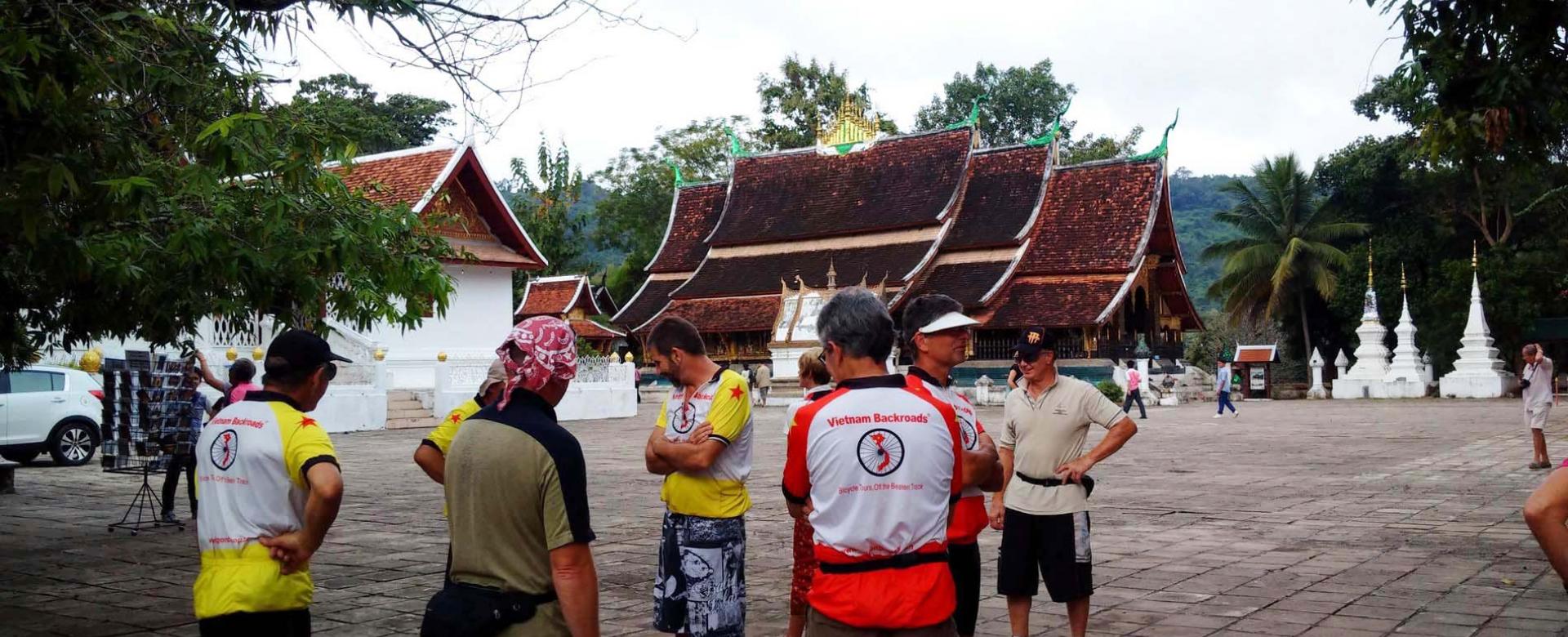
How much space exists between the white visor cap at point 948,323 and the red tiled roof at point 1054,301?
1175 inches

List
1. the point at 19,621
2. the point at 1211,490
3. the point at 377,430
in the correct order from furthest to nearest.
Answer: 1. the point at 377,430
2. the point at 1211,490
3. the point at 19,621

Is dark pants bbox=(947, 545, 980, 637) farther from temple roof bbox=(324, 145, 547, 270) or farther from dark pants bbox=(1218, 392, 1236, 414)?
dark pants bbox=(1218, 392, 1236, 414)

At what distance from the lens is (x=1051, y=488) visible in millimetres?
5449

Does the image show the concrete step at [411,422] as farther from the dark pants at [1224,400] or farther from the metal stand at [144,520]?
the dark pants at [1224,400]

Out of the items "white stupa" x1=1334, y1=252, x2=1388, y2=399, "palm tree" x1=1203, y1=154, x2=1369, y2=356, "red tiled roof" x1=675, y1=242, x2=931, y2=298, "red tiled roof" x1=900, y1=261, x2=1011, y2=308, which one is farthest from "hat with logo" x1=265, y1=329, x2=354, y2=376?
"palm tree" x1=1203, y1=154, x2=1369, y2=356

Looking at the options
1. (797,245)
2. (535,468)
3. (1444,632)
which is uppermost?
(797,245)

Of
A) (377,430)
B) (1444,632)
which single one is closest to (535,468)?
(1444,632)

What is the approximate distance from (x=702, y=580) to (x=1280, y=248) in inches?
1707

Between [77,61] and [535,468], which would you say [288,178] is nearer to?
[77,61]

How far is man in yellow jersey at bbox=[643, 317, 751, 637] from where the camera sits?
4.57 metres

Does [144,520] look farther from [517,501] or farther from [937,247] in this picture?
[937,247]

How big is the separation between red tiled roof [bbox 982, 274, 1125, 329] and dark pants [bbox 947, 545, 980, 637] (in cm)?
2933

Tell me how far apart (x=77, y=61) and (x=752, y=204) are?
37.1 meters

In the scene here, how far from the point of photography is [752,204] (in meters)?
42.2
